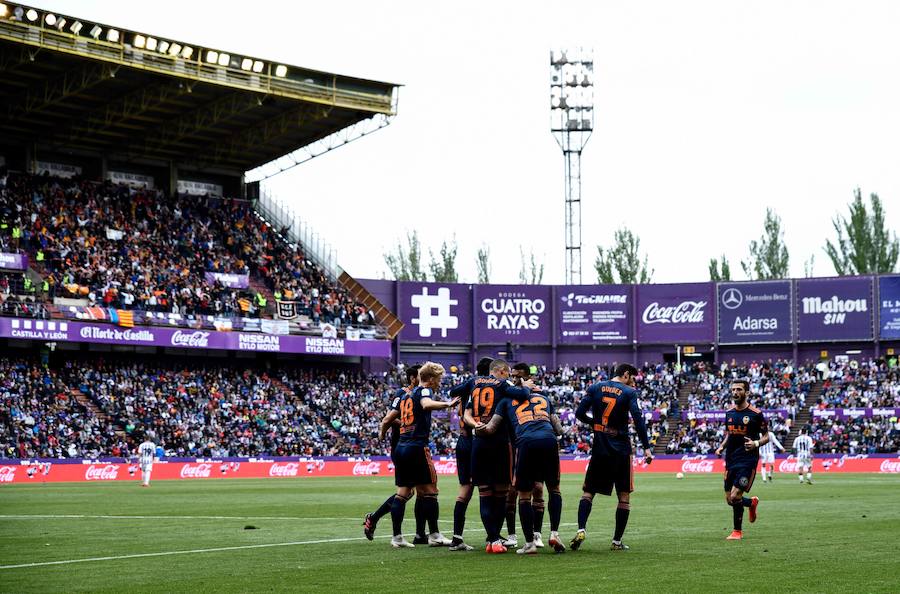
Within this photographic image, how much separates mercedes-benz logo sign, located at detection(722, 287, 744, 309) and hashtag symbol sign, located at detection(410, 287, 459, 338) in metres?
17.9

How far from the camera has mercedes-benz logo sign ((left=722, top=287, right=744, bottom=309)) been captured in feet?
255

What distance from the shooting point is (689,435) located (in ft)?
223

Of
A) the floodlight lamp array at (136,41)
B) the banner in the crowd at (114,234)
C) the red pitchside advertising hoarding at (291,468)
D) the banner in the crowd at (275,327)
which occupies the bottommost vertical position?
the red pitchside advertising hoarding at (291,468)

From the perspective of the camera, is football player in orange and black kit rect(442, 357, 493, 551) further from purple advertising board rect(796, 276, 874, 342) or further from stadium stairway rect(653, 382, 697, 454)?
purple advertising board rect(796, 276, 874, 342)

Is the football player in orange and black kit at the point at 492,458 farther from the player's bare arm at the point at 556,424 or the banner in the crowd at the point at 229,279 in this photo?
the banner in the crowd at the point at 229,279


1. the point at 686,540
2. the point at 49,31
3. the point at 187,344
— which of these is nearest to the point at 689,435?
the point at 187,344

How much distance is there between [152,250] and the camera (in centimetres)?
6494

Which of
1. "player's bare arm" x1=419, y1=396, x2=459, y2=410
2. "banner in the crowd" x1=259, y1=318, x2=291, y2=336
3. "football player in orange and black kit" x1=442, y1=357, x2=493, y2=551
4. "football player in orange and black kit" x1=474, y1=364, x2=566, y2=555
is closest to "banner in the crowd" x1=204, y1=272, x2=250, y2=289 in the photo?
"banner in the crowd" x1=259, y1=318, x2=291, y2=336

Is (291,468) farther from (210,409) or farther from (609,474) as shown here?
(609,474)

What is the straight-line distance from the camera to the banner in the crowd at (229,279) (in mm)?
66562

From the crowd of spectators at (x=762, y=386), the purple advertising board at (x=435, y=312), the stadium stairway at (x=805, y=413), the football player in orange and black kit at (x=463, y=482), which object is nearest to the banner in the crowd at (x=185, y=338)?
the purple advertising board at (x=435, y=312)

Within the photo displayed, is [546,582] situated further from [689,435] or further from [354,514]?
[689,435]

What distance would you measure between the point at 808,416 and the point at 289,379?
30409 mm

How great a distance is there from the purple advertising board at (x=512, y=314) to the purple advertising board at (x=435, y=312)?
884mm
